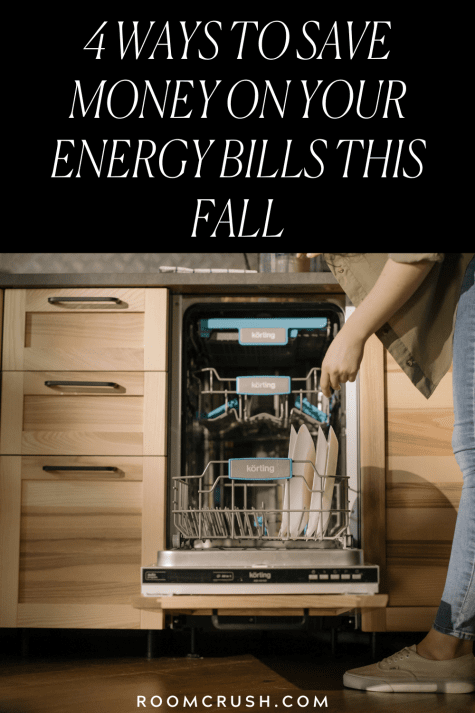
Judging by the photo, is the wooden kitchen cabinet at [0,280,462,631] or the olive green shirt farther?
the wooden kitchen cabinet at [0,280,462,631]

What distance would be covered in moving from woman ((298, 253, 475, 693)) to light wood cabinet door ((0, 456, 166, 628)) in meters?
0.60

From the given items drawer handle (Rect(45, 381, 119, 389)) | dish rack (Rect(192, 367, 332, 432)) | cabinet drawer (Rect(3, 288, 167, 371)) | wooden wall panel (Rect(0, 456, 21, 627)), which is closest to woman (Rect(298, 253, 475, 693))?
dish rack (Rect(192, 367, 332, 432))

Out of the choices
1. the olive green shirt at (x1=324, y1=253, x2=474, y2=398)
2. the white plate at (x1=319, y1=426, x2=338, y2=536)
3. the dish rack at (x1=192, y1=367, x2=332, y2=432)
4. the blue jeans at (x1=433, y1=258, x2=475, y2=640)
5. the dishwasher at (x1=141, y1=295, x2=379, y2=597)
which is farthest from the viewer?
the dish rack at (x1=192, y1=367, x2=332, y2=432)

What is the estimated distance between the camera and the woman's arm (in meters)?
1.19

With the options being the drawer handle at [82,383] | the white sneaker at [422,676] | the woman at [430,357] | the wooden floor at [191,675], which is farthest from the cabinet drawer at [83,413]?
the white sneaker at [422,676]

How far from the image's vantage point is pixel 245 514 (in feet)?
5.07

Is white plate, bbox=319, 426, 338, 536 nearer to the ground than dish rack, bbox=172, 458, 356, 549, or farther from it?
farther from it

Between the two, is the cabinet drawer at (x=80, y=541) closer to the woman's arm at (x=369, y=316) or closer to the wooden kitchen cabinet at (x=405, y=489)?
the wooden kitchen cabinet at (x=405, y=489)

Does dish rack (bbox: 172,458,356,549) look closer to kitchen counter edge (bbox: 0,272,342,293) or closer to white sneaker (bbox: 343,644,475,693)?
white sneaker (bbox: 343,644,475,693)

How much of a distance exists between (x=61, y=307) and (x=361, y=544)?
95 centimetres

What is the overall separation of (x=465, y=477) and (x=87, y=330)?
100cm
